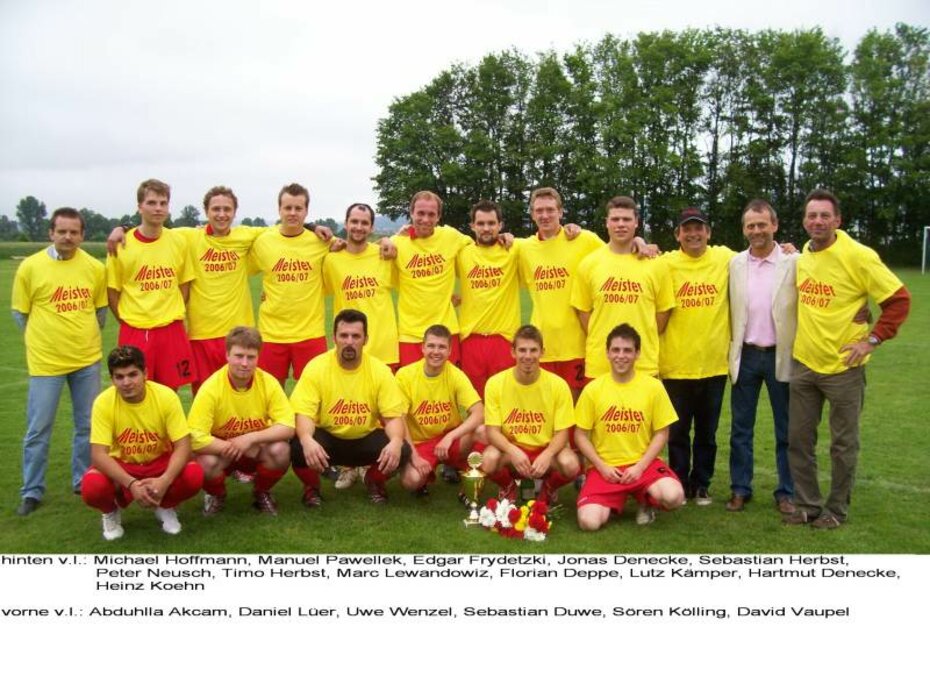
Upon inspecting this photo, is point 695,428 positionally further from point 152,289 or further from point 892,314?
point 152,289

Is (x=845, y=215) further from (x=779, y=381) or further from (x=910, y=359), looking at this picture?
(x=779, y=381)

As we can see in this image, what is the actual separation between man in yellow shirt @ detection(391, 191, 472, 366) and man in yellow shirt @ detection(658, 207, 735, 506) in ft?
5.11

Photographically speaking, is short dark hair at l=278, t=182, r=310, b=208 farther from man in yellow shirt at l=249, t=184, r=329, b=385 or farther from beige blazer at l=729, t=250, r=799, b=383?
beige blazer at l=729, t=250, r=799, b=383

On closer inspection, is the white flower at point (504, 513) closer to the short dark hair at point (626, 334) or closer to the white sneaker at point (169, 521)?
the short dark hair at point (626, 334)

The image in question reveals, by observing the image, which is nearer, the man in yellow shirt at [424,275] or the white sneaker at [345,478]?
the white sneaker at [345,478]

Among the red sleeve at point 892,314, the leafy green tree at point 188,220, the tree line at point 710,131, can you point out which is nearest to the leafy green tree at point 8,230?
the tree line at point 710,131

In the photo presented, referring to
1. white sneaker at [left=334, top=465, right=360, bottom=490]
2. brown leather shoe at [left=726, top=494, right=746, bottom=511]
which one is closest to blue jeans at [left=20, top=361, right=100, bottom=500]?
white sneaker at [left=334, top=465, right=360, bottom=490]

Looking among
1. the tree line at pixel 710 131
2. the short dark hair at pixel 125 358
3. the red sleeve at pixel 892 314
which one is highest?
the tree line at pixel 710 131

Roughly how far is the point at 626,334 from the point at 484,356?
4.41ft

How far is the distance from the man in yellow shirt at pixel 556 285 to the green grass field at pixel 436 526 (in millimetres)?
942

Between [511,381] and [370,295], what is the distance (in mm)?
1329

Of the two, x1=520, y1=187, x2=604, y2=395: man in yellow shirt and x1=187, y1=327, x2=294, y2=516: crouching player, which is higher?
x1=520, y1=187, x2=604, y2=395: man in yellow shirt

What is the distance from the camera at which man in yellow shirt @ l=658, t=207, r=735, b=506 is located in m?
4.93

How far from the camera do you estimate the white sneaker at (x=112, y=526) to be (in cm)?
441
